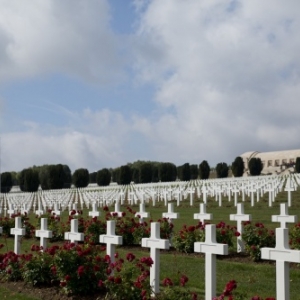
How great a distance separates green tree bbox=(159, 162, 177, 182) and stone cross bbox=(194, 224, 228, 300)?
44102mm

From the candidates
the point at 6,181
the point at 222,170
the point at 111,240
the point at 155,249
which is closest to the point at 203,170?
the point at 222,170

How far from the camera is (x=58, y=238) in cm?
1073

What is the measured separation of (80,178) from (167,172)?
8.48 m

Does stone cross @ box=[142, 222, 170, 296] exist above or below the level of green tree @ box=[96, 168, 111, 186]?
below

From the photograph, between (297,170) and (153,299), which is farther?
(297,170)

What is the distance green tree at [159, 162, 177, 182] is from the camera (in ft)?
162

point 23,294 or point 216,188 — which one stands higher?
point 216,188

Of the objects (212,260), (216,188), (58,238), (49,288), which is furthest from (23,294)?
(216,188)

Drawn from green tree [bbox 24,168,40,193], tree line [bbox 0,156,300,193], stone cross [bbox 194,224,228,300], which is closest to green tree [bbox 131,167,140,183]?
tree line [bbox 0,156,300,193]

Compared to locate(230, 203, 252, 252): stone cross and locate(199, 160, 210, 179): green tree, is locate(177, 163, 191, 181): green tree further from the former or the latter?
locate(230, 203, 252, 252): stone cross

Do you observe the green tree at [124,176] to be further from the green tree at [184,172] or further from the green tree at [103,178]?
the green tree at [184,172]

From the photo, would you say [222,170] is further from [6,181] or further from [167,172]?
[6,181]

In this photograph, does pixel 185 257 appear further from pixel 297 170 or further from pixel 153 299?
pixel 297 170

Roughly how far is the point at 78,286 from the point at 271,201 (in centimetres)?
1416
